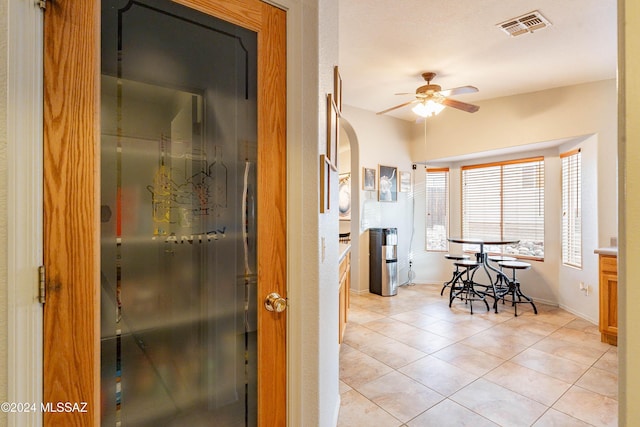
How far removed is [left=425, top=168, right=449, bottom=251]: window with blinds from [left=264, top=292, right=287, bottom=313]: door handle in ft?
17.0

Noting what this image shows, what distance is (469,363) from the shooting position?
280 cm

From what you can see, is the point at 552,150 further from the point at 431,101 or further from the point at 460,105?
the point at 431,101

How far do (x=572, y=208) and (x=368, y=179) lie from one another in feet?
9.43

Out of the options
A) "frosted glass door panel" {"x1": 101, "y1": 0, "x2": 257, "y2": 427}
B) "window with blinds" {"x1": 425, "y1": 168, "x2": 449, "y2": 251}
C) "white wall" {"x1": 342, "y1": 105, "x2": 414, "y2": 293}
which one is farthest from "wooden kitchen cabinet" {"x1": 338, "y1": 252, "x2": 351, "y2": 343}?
"window with blinds" {"x1": 425, "y1": 168, "x2": 449, "y2": 251}

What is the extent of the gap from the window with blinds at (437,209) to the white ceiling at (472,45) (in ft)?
6.19

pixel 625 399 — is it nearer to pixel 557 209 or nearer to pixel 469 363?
pixel 469 363

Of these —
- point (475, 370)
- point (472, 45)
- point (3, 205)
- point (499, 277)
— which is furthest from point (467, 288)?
point (3, 205)

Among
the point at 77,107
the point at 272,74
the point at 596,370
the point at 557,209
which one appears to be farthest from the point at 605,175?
the point at 77,107

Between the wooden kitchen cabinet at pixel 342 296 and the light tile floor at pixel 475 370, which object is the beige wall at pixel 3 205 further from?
the wooden kitchen cabinet at pixel 342 296

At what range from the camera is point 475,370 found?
8.77 feet

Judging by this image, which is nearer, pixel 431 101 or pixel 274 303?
pixel 274 303

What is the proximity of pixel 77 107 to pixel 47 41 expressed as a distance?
179mm

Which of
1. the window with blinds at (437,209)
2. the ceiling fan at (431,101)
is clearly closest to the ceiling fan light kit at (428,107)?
the ceiling fan at (431,101)

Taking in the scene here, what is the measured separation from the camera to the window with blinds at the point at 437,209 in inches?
233
